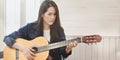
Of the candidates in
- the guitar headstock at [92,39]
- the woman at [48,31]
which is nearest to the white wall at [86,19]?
the woman at [48,31]

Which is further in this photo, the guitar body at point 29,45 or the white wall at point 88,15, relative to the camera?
the white wall at point 88,15

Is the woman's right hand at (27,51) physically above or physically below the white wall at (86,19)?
below

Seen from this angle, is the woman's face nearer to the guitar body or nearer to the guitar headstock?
the guitar body

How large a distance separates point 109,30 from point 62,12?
428 millimetres

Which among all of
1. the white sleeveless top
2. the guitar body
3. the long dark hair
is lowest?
the guitar body

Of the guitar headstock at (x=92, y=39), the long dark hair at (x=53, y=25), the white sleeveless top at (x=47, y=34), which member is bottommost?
the guitar headstock at (x=92, y=39)

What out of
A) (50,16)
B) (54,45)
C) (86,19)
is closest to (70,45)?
(54,45)

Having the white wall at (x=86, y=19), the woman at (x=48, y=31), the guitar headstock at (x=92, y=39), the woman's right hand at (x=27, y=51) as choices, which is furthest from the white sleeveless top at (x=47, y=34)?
the white wall at (x=86, y=19)

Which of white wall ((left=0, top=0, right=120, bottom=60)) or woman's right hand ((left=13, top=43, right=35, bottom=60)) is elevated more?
white wall ((left=0, top=0, right=120, bottom=60))

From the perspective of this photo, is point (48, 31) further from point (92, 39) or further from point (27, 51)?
point (92, 39)

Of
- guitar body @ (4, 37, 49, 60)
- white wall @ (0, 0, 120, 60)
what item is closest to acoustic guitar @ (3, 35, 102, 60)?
guitar body @ (4, 37, 49, 60)

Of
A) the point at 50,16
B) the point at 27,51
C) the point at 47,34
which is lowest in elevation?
the point at 27,51

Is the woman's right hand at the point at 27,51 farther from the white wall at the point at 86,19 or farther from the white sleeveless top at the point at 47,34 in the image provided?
the white wall at the point at 86,19

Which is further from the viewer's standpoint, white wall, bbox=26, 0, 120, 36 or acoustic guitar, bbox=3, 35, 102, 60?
white wall, bbox=26, 0, 120, 36
